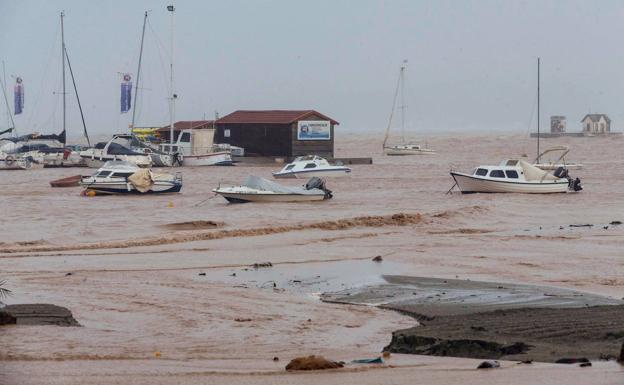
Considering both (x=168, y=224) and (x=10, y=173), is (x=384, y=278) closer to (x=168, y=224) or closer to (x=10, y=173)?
(x=168, y=224)

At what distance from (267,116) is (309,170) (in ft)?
53.7

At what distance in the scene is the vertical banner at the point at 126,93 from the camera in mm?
81500

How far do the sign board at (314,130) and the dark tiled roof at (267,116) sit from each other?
0.39 m

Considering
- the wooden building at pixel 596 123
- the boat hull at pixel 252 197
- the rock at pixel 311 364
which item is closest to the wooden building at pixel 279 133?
the boat hull at pixel 252 197

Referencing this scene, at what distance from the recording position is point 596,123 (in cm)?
16100

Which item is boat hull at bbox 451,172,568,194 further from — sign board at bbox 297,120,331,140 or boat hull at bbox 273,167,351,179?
sign board at bbox 297,120,331,140

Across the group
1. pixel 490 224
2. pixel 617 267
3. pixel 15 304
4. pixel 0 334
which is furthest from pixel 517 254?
pixel 0 334

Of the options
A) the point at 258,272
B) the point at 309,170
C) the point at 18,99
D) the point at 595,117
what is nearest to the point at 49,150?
the point at 18,99

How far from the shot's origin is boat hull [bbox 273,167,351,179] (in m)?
56.2

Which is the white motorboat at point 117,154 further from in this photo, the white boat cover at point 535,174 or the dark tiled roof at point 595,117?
the dark tiled roof at point 595,117

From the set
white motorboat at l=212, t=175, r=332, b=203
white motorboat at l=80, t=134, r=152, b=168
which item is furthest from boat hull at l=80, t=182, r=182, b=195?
white motorboat at l=80, t=134, r=152, b=168

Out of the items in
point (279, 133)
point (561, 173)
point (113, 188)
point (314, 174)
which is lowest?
point (314, 174)

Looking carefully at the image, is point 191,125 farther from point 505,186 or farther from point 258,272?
point 258,272

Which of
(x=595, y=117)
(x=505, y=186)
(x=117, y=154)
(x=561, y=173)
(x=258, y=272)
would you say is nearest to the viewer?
(x=258, y=272)
